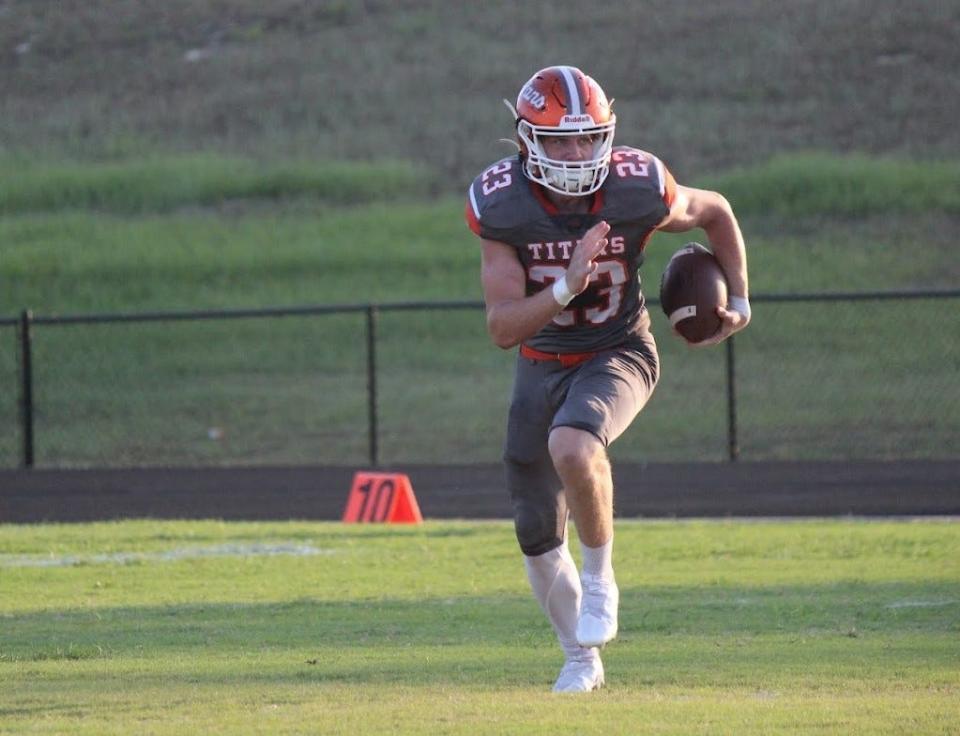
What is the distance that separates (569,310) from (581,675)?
134 cm

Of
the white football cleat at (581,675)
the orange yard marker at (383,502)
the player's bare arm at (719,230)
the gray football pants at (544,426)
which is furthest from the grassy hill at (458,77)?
the white football cleat at (581,675)

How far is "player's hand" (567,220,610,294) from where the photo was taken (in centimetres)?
638

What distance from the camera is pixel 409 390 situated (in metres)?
26.4

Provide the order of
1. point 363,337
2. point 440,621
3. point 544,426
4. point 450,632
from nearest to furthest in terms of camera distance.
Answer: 1. point 544,426
2. point 450,632
3. point 440,621
4. point 363,337

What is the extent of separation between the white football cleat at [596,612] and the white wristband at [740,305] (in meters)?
1.28

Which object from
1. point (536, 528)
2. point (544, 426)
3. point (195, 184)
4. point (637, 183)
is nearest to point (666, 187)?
point (637, 183)

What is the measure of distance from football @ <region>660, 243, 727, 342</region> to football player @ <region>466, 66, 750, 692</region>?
221mm

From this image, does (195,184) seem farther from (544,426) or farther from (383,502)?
(544,426)

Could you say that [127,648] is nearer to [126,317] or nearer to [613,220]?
[613,220]

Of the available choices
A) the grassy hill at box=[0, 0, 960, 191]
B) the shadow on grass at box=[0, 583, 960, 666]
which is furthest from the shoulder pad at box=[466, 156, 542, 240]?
the grassy hill at box=[0, 0, 960, 191]

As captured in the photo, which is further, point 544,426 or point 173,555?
point 173,555

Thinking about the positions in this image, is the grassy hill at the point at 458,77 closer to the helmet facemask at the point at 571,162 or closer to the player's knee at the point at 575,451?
the helmet facemask at the point at 571,162

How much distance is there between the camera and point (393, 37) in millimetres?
51625

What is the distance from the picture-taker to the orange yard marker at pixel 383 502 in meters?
14.4
